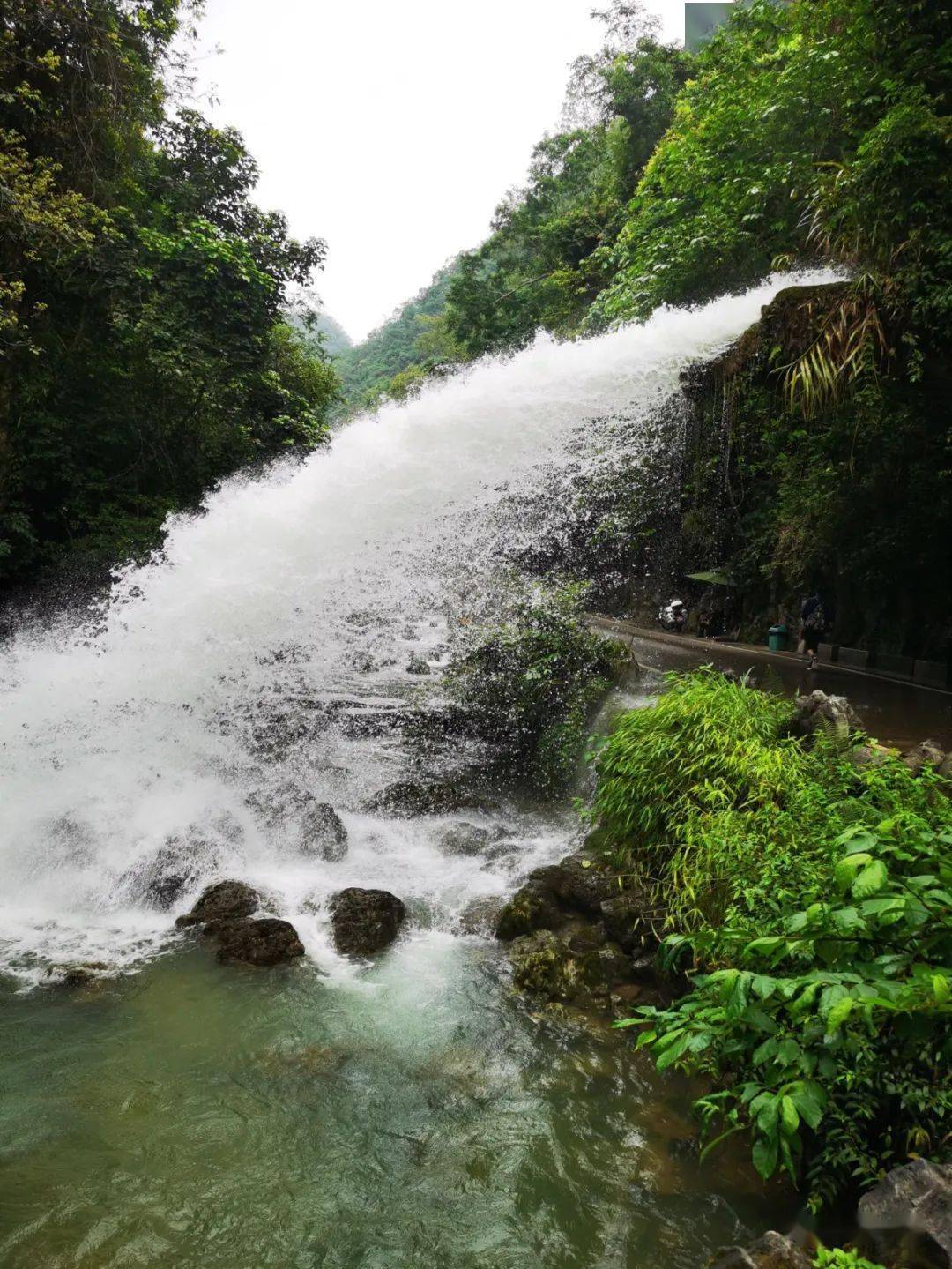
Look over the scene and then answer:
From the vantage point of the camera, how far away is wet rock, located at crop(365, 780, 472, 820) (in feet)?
29.2

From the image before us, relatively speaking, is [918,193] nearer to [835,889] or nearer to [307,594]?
[835,889]

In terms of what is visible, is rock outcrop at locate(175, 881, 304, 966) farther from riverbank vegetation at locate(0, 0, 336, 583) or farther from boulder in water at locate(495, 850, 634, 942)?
riverbank vegetation at locate(0, 0, 336, 583)

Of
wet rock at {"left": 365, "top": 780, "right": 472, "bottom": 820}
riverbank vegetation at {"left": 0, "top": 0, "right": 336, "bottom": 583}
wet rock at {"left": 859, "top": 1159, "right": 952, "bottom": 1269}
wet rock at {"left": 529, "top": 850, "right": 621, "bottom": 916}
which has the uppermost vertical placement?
→ riverbank vegetation at {"left": 0, "top": 0, "right": 336, "bottom": 583}

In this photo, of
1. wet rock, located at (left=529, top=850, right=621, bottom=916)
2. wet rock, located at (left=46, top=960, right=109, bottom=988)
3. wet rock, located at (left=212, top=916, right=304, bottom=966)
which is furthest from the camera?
wet rock, located at (left=529, top=850, right=621, bottom=916)

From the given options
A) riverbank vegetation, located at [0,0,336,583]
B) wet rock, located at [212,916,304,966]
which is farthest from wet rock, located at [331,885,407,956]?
riverbank vegetation, located at [0,0,336,583]

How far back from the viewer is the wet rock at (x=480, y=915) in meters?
6.37

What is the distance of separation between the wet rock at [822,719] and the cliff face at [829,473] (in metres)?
3.07

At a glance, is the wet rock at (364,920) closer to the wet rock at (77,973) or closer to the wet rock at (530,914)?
the wet rock at (530,914)

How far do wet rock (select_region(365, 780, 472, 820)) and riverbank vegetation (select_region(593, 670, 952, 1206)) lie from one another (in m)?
3.15

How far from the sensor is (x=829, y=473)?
1159 centimetres

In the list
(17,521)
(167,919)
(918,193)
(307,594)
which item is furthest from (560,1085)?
(17,521)

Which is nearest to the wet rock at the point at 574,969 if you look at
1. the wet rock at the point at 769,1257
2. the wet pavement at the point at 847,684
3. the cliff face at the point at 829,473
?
the wet rock at the point at 769,1257

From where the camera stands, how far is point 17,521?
12.8 m

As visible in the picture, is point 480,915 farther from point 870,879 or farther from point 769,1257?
point 870,879
